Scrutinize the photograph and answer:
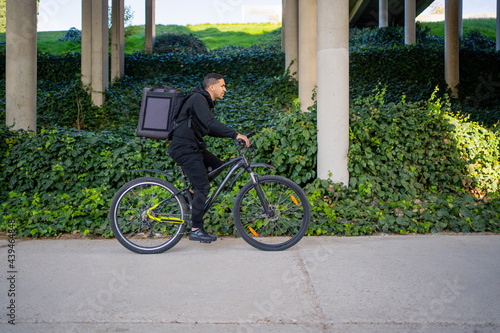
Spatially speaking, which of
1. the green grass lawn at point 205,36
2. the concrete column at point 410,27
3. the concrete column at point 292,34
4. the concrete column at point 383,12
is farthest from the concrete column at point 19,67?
the concrete column at point 383,12

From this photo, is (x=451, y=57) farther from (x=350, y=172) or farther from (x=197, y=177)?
(x=197, y=177)

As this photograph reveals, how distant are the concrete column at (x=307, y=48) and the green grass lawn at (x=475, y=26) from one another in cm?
2753

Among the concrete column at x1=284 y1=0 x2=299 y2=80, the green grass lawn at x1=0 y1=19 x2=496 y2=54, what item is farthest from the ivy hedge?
the green grass lawn at x1=0 y1=19 x2=496 y2=54

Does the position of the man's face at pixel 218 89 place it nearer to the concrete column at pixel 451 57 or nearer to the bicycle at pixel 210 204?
the bicycle at pixel 210 204

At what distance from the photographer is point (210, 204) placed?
4.79m

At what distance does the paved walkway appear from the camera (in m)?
2.94

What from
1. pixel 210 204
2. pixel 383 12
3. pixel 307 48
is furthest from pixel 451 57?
pixel 210 204

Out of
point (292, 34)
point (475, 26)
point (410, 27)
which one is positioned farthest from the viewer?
point (475, 26)

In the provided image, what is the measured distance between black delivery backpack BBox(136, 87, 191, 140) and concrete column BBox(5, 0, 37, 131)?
511cm

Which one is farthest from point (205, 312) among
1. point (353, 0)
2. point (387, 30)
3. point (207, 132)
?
point (353, 0)

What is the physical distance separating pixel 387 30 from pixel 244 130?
76.7ft

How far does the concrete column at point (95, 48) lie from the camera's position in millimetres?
16469

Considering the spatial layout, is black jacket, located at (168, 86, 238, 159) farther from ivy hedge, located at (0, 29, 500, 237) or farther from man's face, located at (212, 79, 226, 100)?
ivy hedge, located at (0, 29, 500, 237)

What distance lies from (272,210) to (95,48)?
14046mm
